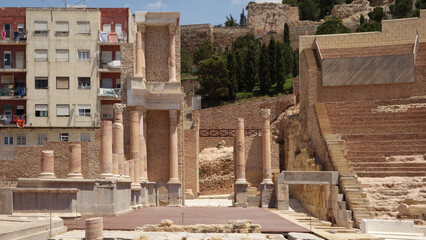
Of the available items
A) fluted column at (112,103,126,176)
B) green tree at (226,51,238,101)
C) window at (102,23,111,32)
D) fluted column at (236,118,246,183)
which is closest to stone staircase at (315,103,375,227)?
fluted column at (236,118,246,183)

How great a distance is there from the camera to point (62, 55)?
53.8 meters

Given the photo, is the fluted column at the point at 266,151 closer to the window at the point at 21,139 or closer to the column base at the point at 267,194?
the column base at the point at 267,194

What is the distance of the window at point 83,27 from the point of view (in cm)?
5419

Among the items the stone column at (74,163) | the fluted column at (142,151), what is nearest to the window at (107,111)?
the fluted column at (142,151)

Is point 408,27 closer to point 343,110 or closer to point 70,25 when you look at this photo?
point 343,110

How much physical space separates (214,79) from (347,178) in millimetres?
40507

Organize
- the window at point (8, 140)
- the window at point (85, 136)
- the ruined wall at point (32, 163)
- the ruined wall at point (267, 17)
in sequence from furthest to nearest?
1. the ruined wall at point (267, 17)
2. the window at point (85, 136)
3. the window at point (8, 140)
4. the ruined wall at point (32, 163)

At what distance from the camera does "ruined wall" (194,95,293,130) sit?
60.8 meters

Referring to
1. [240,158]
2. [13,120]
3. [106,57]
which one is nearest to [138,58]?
[240,158]

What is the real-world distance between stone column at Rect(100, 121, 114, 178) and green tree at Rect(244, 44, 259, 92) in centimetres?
4427

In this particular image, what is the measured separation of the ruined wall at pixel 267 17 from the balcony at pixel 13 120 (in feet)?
175

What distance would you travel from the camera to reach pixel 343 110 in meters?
39.4

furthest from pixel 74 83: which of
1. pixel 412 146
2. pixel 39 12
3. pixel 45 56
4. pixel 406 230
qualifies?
pixel 406 230

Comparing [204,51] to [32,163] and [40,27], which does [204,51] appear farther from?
[32,163]
